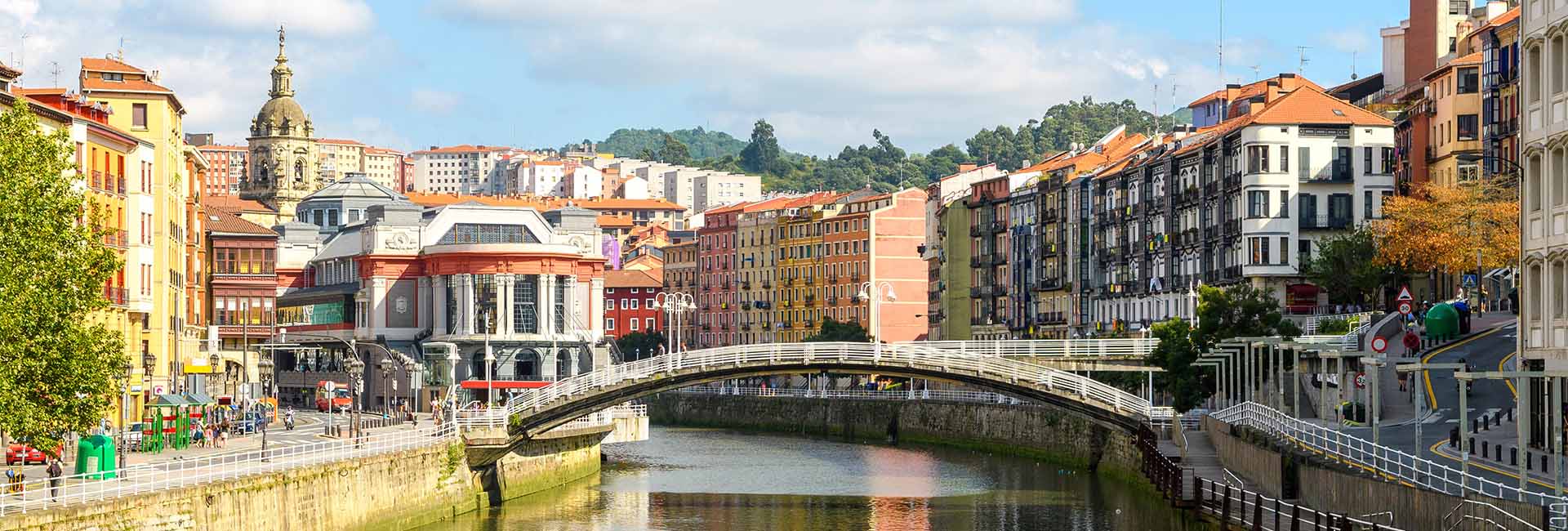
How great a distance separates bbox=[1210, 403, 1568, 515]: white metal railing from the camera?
134ft

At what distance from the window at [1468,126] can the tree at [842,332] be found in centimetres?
6747

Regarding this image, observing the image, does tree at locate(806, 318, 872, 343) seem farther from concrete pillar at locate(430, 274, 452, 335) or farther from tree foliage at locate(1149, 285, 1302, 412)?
tree foliage at locate(1149, 285, 1302, 412)

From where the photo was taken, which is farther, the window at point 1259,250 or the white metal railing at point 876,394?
the white metal railing at point 876,394

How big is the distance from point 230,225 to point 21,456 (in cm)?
7891

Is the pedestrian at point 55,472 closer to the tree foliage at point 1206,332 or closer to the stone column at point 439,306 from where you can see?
the tree foliage at point 1206,332

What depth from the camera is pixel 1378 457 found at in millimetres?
47812

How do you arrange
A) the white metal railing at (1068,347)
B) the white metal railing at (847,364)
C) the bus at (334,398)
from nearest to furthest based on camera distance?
the white metal railing at (847,364)
the white metal railing at (1068,347)
the bus at (334,398)

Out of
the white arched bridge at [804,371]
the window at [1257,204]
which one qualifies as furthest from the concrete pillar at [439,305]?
A: the white arched bridge at [804,371]

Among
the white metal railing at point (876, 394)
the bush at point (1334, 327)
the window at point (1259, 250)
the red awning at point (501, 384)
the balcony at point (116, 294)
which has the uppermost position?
the window at point (1259, 250)

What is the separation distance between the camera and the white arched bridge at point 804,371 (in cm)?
7775

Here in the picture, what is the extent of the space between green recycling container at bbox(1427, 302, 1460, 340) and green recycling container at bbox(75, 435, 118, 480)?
4569 cm

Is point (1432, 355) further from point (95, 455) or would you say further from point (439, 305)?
point (439, 305)

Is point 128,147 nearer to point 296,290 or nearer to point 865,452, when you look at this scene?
point 865,452

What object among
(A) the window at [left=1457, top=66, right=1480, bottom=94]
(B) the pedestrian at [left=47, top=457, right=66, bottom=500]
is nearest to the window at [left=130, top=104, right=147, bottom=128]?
(B) the pedestrian at [left=47, top=457, right=66, bottom=500]
